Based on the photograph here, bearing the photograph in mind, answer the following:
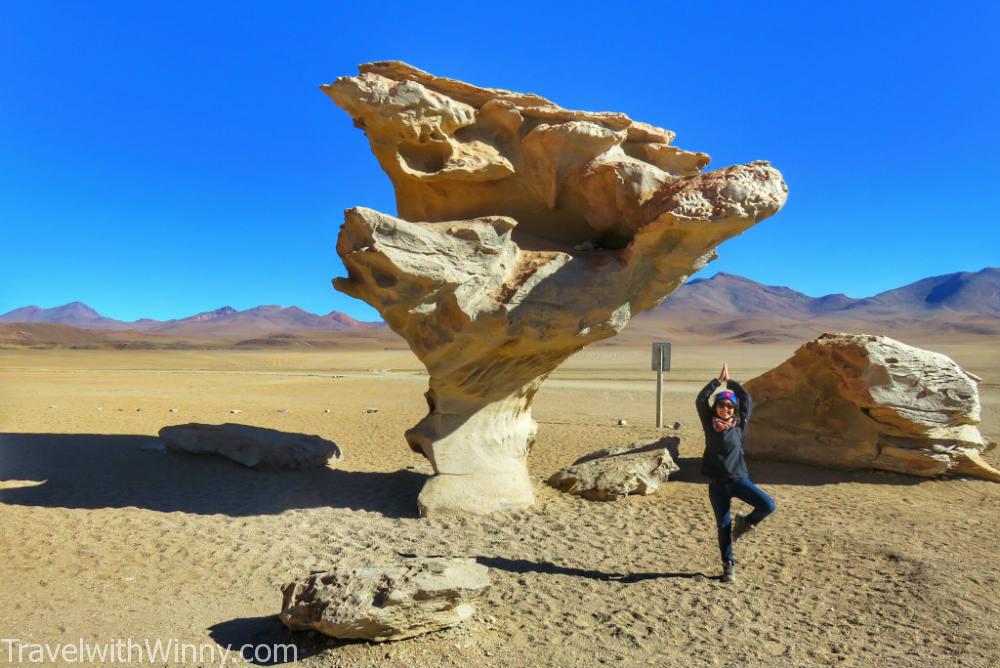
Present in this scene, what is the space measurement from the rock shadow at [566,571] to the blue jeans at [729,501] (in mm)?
461

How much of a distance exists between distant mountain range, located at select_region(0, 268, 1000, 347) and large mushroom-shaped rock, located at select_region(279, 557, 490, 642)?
90.8m

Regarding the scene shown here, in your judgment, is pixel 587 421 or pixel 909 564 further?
pixel 587 421

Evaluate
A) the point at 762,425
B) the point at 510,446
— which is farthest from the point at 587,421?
the point at 510,446

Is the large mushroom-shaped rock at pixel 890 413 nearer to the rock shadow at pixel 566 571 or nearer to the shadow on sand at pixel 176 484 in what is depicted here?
the rock shadow at pixel 566 571

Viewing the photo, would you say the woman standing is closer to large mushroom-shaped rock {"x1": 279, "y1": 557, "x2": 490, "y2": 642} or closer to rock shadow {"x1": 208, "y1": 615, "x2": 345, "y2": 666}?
large mushroom-shaped rock {"x1": 279, "y1": 557, "x2": 490, "y2": 642}

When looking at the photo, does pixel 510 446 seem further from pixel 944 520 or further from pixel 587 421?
pixel 587 421

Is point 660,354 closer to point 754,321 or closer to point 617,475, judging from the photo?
point 617,475

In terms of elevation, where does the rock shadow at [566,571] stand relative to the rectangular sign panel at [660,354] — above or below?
below

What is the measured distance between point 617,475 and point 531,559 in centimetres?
258

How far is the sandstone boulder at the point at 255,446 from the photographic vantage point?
953cm

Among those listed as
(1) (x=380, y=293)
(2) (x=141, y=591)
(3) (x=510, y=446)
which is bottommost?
(2) (x=141, y=591)

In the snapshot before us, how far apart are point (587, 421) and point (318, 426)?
647 centimetres

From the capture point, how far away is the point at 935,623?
470 centimetres

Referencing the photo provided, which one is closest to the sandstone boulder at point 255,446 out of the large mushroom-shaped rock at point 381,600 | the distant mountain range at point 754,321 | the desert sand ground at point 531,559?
the desert sand ground at point 531,559
